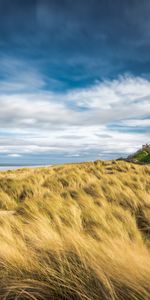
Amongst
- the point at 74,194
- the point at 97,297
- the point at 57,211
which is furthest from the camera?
the point at 74,194

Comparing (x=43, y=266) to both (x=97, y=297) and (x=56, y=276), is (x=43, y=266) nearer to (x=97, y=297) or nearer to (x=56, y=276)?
(x=56, y=276)

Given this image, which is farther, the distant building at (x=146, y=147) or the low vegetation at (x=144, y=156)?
the distant building at (x=146, y=147)

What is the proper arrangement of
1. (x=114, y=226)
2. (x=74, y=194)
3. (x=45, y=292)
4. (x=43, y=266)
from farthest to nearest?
1. (x=74, y=194)
2. (x=114, y=226)
3. (x=43, y=266)
4. (x=45, y=292)

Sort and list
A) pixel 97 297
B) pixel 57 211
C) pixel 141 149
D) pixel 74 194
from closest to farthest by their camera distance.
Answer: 1. pixel 97 297
2. pixel 57 211
3. pixel 74 194
4. pixel 141 149

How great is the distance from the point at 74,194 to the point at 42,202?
185cm

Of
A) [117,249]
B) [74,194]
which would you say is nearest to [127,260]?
[117,249]

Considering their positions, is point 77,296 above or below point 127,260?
below

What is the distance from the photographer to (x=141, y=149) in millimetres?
33938

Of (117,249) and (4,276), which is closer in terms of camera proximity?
(4,276)

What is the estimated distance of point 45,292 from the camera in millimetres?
2371

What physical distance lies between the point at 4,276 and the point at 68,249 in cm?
65

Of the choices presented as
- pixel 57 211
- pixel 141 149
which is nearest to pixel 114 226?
pixel 57 211

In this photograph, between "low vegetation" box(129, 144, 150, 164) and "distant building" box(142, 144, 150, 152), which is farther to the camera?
"distant building" box(142, 144, 150, 152)

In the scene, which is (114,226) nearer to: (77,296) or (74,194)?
(77,296)
